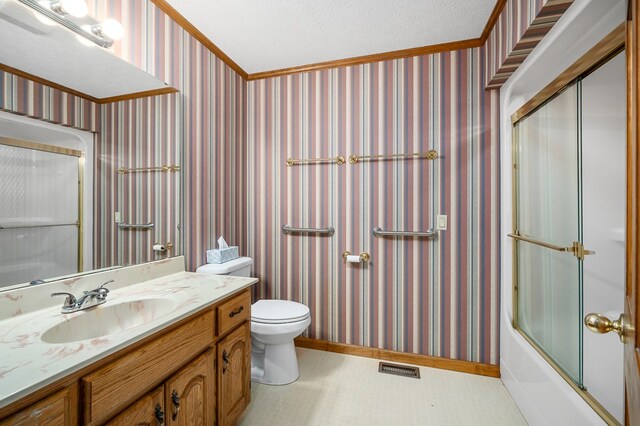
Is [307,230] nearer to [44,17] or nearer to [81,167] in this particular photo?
[81,167]

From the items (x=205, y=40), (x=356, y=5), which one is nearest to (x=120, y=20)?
(x=205, y=40)

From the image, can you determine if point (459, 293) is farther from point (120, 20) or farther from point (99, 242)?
point (120, 20)

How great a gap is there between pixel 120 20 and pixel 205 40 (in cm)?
61

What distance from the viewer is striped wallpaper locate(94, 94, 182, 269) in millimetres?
1348

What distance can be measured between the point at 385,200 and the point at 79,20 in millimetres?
1950

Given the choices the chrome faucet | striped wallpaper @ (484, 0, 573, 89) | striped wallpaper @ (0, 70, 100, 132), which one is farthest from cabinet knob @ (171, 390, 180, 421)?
striped wallpaper @ (484, 0, 573, 89)

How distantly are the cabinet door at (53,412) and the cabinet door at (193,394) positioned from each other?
0.32 metres

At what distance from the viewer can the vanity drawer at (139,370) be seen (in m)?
0.76

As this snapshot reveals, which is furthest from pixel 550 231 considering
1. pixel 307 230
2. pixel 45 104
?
pixel 45 104

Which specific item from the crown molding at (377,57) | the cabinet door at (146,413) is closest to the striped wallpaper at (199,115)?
the crown molding at (377,57)

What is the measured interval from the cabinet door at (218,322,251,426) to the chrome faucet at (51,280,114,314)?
54 cm

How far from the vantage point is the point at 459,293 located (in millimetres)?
2014

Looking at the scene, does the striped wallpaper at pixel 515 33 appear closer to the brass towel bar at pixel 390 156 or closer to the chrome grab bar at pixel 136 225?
the brass towel bar at pixel 390 156

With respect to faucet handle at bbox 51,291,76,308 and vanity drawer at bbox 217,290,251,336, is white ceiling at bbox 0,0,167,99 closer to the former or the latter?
faucet handle at bbox 51,291,76,308
